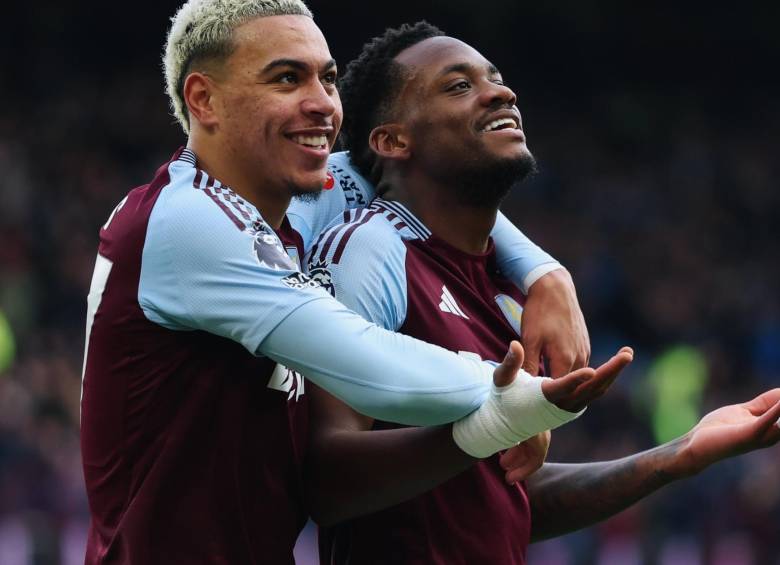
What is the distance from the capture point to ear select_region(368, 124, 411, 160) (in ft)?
13.0

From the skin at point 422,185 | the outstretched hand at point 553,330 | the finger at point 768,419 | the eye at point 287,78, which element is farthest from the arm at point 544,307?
the eye at point 287,78

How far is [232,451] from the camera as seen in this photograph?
326 centimetres

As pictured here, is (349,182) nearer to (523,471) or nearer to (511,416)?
(523,471)

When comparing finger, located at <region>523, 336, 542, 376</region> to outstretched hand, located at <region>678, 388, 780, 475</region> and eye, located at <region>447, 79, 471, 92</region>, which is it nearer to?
outstretched hand, located at <region>678, 388, 780, 475</region>

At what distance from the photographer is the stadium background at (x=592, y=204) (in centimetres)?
1030

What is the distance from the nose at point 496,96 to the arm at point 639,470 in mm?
992

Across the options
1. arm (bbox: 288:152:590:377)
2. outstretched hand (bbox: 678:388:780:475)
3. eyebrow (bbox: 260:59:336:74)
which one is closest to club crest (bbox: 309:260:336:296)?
arm (bbox: 288:152:590:377)

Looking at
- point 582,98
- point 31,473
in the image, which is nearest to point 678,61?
point 582,98

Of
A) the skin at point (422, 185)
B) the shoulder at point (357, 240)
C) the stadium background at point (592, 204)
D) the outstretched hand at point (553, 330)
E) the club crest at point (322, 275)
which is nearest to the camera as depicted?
the skin at point (422, 185)

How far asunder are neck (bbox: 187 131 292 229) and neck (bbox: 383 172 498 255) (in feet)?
1.97

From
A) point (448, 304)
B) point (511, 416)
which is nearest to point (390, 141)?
point (448, 304)

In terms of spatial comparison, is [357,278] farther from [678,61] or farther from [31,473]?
[678,61]

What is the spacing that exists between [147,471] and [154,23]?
43.8 feet

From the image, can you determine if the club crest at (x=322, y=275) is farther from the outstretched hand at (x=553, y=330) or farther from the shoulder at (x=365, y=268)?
the outstretched hand at (x=553, y=330)
